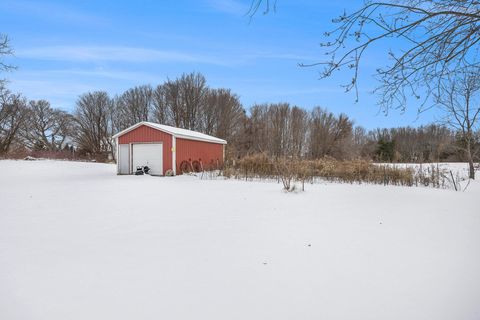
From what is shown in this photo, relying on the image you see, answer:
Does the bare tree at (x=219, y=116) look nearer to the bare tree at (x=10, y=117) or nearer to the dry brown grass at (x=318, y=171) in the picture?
the dry brown grass at (x=318, y=171)

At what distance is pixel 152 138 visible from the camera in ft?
45.3

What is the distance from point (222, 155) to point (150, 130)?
584 cm

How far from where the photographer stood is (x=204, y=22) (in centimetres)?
479

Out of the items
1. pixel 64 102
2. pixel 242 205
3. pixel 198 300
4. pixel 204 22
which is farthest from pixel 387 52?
pixel 64 102

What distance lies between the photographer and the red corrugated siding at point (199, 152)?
13983mm

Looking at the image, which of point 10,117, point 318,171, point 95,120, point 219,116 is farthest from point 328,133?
point 10,117

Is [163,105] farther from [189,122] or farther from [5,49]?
[5,49]

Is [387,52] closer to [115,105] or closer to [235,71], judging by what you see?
[235,71]

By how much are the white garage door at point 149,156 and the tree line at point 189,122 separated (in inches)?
466

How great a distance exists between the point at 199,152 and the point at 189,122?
13046mm

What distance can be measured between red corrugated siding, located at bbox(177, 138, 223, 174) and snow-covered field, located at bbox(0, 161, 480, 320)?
898cm

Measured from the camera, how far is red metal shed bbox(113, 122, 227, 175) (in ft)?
44.3

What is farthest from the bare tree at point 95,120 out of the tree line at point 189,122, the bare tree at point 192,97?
the bare tree at point 192,97

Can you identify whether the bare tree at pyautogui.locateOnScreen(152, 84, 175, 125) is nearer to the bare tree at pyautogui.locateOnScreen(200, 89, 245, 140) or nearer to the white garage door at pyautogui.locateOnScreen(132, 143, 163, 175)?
the bare tree at pyautogui.locateOnScreen(200, 89, 245, 140)
